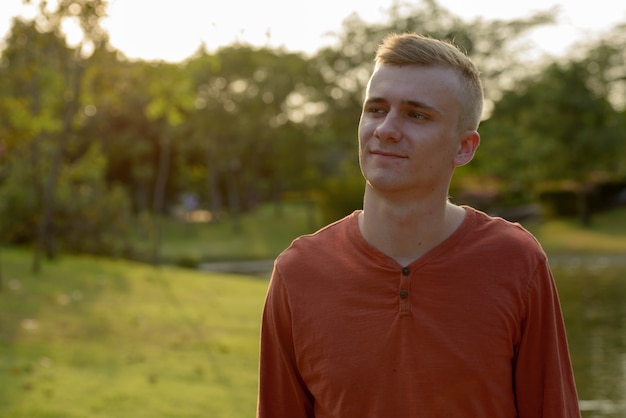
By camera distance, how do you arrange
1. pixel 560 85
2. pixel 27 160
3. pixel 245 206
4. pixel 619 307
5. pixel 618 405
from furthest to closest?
pixel 245 206 < pixel 560 85 < pixel 27 160 < pixel 619 307 < pixel 618 405

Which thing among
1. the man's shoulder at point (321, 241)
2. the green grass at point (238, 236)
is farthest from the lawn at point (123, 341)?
the green grass at point (238, 236)

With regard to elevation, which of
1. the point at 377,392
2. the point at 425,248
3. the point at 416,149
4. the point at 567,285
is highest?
the point at 416,149

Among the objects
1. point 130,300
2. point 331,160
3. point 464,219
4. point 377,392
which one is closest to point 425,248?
point 464,219

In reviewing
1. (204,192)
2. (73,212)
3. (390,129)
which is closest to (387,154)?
(390,129)

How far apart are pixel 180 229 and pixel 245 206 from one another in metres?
18.0

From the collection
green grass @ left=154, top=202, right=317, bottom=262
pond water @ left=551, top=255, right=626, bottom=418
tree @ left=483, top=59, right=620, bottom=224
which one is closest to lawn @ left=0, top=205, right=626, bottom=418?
pond water @ left=551, top=255, right=626, bottom=418

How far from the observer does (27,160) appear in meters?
26.3

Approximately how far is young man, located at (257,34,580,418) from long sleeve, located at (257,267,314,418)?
2.2 inches

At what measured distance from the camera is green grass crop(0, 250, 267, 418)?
8.78 meters

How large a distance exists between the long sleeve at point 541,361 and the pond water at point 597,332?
6364mm

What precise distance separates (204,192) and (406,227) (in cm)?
7323

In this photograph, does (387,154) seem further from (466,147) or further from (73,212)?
(73,212)

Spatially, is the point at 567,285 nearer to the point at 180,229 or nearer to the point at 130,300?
the point at 130,300

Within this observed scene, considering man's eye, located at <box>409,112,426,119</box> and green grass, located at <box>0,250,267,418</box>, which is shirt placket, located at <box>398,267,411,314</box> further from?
green grass, located at <box>0,250,267,418</box>
